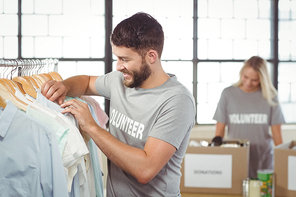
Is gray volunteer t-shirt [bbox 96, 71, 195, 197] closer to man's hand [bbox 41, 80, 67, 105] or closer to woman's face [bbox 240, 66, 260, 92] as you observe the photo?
man's hand [bbox 41, 80, 67, 105]

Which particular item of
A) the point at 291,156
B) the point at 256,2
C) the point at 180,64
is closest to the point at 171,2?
the point at 180,64

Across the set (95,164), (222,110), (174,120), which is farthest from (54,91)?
(222,110)

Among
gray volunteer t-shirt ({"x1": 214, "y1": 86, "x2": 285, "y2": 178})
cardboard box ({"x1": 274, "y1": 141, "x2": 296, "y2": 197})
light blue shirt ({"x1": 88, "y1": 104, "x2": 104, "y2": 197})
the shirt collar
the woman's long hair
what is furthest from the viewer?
gray volunteer t-shirt ({"x1": 214, "y1": 86, "x2": 285, "y2": 178})

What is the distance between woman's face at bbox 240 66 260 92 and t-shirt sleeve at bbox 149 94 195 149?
1.60 metres

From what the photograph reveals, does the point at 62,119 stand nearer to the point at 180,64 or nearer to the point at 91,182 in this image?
the point at 91,182

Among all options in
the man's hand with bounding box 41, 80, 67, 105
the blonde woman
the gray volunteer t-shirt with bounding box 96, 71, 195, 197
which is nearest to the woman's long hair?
the blonde woman

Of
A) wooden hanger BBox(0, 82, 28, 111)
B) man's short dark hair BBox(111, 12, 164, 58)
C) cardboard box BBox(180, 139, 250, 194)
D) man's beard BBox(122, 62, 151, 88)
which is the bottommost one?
cardboard box BBox(180, 139, 250, 194)

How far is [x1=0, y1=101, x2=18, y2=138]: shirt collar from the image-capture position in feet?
3.79

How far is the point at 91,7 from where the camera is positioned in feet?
13.4

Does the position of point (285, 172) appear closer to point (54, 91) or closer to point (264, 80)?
point (264, 80)

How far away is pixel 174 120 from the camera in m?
1.38

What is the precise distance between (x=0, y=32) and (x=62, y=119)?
317 centimetres

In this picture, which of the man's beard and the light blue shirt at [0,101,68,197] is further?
the man's beard

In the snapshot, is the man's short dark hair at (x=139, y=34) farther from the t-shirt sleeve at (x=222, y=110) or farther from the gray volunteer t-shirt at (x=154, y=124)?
the t-shirt sleeve at (x=222, y=110)
